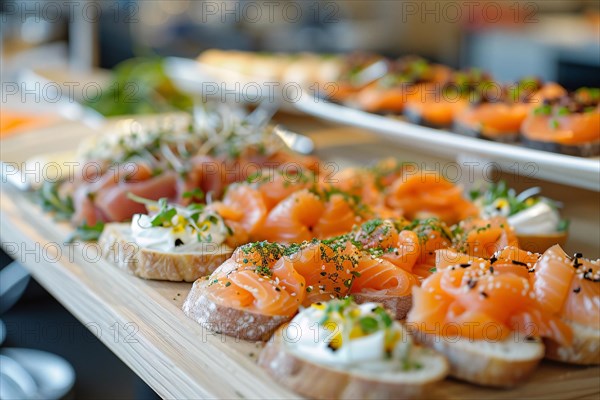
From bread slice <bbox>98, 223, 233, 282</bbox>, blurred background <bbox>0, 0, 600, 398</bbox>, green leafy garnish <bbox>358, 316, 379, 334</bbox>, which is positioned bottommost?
blurred background <bbox>0, 0, 600, 398</bbox>

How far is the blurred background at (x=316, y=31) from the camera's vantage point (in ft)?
24.3

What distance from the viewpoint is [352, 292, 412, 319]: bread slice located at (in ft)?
6.20

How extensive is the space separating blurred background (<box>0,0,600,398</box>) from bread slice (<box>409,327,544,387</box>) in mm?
4342

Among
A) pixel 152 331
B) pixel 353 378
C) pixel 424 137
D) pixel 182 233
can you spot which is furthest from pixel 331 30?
pixel 353 378

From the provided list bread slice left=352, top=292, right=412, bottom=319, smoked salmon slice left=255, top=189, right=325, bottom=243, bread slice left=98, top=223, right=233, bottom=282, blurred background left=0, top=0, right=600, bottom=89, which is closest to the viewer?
bread slice left=352, top=292, right=412, bottom=319

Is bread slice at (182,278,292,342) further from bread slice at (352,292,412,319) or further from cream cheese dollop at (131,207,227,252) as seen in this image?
cream cheese dollop at (131,207,227,252)

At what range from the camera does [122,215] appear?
2.64 m

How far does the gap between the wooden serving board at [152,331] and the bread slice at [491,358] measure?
0.03 metres

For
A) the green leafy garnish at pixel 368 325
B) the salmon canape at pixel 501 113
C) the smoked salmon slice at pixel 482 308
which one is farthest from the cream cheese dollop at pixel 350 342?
the salmon canape at pixel 501 113

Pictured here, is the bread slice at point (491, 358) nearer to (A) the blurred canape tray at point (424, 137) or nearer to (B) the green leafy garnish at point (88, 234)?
(A) the blurred canape tray at point (424, 137)

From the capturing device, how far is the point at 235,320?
1.80 metres

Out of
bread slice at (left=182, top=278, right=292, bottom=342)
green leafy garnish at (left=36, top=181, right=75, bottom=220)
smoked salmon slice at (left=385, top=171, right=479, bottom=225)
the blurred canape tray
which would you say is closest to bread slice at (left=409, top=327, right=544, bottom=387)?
bread slice at (left=182, top=278, right=292, bottom=342)

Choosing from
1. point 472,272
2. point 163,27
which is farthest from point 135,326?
point 163,27

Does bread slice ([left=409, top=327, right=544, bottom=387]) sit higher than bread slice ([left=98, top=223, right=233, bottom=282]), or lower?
higher
